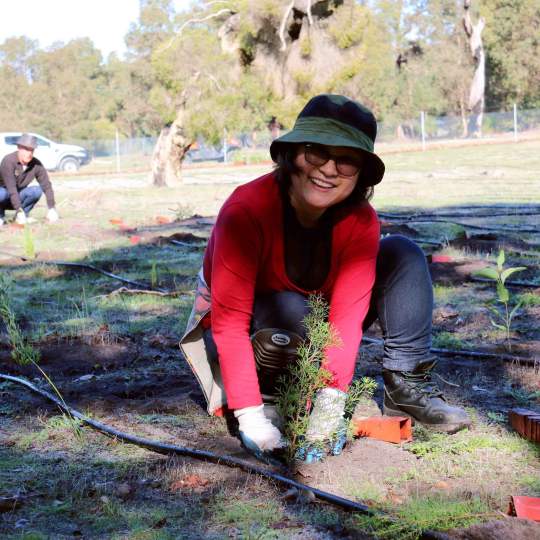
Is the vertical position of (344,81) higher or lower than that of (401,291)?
higher

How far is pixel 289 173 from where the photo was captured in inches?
120

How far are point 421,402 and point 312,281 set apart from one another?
0.68 metres

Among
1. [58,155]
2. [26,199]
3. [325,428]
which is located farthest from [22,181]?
[58,155]

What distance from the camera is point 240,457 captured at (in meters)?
3.04

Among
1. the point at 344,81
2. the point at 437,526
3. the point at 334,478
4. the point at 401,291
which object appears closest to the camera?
the point at 437,526

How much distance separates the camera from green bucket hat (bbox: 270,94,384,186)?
2857 millimetres

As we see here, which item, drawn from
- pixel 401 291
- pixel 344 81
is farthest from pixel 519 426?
pixel 344 81

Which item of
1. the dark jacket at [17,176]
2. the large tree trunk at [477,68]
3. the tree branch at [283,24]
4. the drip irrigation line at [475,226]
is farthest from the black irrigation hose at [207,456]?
the large tree trunk at [477,68]

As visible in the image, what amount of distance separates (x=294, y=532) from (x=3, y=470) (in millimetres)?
1143

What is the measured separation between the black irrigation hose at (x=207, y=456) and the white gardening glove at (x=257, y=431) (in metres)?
0.11

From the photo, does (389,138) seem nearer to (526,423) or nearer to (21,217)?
(21,217)

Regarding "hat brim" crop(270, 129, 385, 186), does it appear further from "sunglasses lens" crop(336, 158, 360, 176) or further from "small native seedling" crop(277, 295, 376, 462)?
"small native seedling" crop(277, 295, 376, 462)

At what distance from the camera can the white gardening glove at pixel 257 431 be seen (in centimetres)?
298

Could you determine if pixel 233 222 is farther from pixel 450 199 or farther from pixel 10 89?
pixel 10 89
